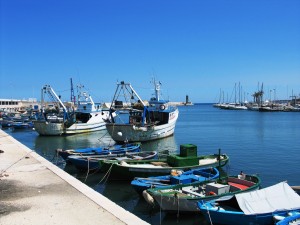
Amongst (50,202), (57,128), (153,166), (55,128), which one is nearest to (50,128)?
(55,128)

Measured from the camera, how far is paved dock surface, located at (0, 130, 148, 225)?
30.3 ft

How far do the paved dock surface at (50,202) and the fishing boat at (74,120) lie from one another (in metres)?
31.9

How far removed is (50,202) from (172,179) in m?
6.24

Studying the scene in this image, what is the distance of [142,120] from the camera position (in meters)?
38.3

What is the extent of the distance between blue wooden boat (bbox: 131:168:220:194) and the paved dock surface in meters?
3.12

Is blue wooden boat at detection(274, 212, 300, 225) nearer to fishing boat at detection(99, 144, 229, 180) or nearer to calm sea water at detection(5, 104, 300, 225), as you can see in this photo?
calm sea water at detection(5, 104, 300, 225)

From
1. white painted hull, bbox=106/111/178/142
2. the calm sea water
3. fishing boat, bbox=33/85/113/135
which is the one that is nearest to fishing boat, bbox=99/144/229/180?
the calm sea water

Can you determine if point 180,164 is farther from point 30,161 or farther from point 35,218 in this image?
point 35,218

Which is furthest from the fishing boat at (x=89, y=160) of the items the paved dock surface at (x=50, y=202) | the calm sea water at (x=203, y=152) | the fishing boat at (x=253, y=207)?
the fishing boat at (x=253, y=207)

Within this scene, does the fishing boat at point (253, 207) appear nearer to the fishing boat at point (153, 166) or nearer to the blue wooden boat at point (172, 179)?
the blue wooden boat at point (172, 179)

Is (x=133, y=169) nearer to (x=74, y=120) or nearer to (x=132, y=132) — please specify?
(x=132, y=132)

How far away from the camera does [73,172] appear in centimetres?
2236

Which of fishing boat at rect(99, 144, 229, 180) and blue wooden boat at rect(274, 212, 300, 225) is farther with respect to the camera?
fishing boat at rect(99, 144, 229, 180)

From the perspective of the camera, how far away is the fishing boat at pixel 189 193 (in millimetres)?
13273
